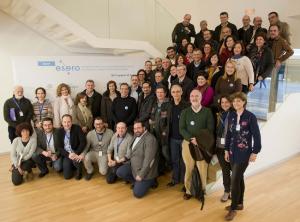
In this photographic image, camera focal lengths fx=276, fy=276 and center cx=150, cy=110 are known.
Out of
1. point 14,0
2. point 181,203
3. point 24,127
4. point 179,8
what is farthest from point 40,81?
point 179,8

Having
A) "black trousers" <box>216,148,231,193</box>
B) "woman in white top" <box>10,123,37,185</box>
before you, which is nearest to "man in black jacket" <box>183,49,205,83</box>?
"black trousers" <box>216,148,231,193</box>

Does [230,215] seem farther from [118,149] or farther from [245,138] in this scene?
[118,149]

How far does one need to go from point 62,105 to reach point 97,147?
43.3 inches

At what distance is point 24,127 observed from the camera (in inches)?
174

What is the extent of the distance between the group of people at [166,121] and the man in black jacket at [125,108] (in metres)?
0.02

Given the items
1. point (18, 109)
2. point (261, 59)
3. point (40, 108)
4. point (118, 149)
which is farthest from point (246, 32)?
point (18, 109)

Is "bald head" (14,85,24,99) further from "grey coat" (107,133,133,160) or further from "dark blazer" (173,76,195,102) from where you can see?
"dark blazer" (173,76,195,102)

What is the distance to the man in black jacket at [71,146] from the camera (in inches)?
176

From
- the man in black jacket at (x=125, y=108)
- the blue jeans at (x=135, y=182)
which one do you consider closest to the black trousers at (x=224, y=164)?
the blue jeans at (x=135, y=182)

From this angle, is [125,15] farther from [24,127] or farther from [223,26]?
[24,127]

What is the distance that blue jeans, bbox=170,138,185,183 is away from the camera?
3928 millimetres

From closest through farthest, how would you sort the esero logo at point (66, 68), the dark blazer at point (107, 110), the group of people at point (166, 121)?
1. the group of people at point (166, 121)
2. the dark blazer at point (107, 110)
3. the esero logo at point (66, 68)

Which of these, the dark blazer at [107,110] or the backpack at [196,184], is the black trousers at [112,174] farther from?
the backpack at [196,184]

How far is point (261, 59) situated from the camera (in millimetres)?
4273
